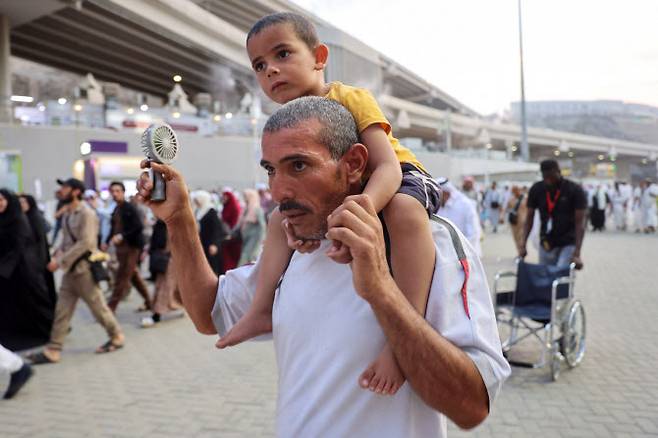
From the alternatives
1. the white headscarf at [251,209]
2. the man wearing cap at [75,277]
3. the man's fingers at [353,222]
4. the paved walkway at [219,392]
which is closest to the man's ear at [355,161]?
the man's fingers at [353,222]

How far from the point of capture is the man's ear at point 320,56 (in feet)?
5.90

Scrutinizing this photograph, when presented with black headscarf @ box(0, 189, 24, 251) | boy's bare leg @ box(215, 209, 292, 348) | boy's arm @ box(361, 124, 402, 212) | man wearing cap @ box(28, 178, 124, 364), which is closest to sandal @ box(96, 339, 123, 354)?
man wearing cap @ box(28, 178, 124, 364)

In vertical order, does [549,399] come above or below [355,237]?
below

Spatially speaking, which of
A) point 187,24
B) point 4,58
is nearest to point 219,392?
point 4,58

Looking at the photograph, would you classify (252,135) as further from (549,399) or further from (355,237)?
(355,237)

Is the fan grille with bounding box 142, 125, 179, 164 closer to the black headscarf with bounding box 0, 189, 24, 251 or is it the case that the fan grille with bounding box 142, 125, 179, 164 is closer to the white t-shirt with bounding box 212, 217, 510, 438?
the white t-shirt with bounding box 212, 217, 510, 438

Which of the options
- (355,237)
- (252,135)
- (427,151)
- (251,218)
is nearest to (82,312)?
(251,218)

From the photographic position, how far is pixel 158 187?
5.07 feet

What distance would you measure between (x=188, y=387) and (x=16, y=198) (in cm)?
294

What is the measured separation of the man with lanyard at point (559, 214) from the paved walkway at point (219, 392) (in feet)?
3.59

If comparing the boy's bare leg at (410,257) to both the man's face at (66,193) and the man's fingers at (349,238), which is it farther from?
the man's face at (66,193)

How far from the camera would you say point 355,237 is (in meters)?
1.10

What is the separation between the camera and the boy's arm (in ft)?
4.32

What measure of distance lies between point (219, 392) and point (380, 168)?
14.4 feet
